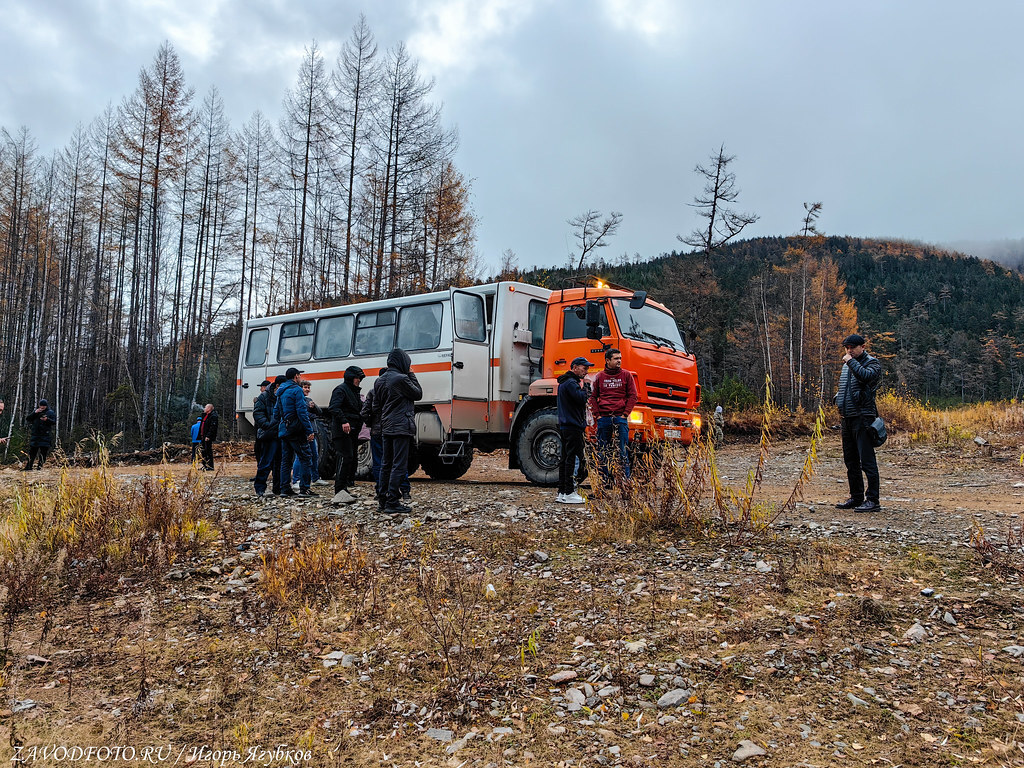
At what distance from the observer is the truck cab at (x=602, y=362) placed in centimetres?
959

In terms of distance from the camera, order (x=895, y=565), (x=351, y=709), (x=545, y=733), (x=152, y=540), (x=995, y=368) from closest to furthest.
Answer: (x=545, y=733) < (x=351, y=709) < (x=895, y=565) < (x=152, y=540) < (x=995, y=368)

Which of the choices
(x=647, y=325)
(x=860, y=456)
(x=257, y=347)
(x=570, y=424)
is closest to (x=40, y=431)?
(x=257, y=347)

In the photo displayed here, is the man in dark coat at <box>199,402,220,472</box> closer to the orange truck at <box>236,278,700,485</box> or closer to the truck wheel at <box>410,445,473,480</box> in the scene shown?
the orange truck at <box>236,278,700,485</box>

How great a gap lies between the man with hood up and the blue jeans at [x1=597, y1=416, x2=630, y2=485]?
2.40 m

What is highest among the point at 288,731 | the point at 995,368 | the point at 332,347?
the point at 995,368

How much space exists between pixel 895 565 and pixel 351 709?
4.29m

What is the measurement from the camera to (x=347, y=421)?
9.66 metres

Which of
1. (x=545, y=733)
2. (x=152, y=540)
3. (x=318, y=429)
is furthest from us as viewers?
(x=318, y=429)

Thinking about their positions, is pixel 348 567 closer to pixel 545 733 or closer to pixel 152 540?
pixel 152 540

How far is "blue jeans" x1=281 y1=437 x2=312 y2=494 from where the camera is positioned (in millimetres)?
→ 9680

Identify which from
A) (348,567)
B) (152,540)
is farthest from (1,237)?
(348,567)

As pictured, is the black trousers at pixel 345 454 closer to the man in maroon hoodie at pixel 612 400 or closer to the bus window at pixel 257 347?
the man in maroon hoodie at pixel 612 400

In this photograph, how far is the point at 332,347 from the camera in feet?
41.3

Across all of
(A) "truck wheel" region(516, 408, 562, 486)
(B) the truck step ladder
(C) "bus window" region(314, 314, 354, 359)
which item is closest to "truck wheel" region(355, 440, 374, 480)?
(C) "bus window" region(314, 314, 354, 359)
